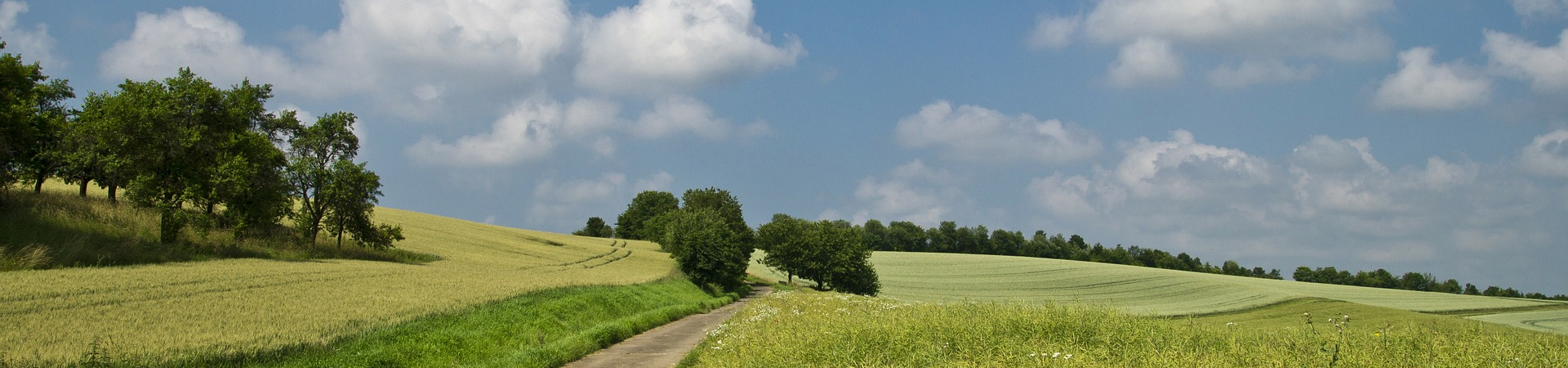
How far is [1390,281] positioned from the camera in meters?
87.6

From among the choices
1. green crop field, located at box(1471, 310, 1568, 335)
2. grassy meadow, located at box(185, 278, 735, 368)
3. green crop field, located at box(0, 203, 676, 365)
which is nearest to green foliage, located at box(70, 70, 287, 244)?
green crop field, located at box(0, 203, 676, 365)

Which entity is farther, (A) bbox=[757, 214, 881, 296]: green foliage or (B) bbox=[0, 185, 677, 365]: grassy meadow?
(A) bbox=[757, 214, 881, 296]: green foliage

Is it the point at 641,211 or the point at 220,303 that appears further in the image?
the point at 641,211

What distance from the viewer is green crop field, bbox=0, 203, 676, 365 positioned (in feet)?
45.5

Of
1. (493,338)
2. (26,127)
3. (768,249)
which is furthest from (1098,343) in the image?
(768,249)

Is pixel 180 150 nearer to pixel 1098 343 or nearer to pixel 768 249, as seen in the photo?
pixel 1098 343

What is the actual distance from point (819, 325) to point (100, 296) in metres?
19.0

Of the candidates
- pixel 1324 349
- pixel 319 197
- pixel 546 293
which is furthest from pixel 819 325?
pixel 319 197

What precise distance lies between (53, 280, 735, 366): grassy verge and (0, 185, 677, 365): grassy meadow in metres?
0.33

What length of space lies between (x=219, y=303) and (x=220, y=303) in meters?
0.02

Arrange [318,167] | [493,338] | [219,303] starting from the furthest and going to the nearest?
1. [318,167]
2. [493,338]
3. [219,303]

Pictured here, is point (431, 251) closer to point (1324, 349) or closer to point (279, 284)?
point (279, 284)

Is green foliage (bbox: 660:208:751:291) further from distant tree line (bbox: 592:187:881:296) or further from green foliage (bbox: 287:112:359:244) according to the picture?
green foliage (bbox: 287:112:359:244)

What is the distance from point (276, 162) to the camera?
140 ft
